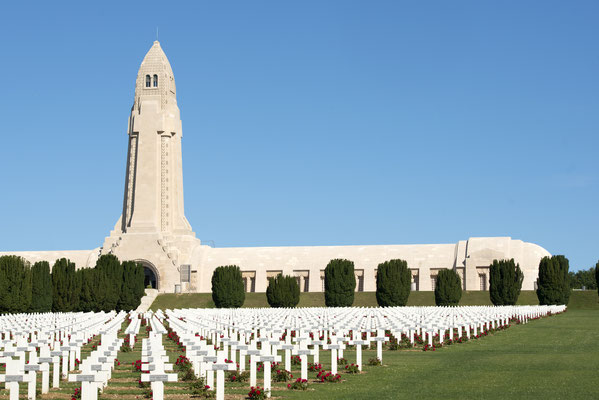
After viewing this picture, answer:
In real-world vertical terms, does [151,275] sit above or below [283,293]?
above

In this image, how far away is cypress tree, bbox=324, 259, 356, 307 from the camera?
56594 mm

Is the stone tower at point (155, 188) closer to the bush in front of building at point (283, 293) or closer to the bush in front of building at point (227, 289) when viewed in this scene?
the bush in front of building at point (227, 289)

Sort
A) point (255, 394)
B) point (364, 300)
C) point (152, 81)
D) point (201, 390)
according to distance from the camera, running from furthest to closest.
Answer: point (152, 81)
point (364, 300)
point (201, 390)
point (255, 394)

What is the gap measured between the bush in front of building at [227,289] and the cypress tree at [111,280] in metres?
7.30

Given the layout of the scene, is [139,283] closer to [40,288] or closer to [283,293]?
[283,293]

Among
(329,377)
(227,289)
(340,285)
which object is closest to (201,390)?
(329,377)

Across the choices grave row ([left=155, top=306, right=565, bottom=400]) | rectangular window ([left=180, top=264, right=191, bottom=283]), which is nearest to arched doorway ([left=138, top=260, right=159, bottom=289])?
rectangular window ([left=180, top=264, right=191, bottom=283])

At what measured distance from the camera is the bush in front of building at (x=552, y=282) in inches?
2223

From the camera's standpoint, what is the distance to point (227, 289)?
5788 cm

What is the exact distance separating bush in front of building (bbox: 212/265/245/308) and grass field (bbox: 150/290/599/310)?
429 cm

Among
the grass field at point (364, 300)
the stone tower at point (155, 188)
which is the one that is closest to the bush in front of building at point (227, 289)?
the grass field at point (364, 300)

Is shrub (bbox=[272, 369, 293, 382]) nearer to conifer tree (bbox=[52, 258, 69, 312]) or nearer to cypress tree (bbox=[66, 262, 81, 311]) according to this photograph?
conifer tree (bbox=[52, 258, 69, 312])

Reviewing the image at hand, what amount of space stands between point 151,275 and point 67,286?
2461 cm

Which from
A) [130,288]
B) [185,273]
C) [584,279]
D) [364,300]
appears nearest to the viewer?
[130,288]
